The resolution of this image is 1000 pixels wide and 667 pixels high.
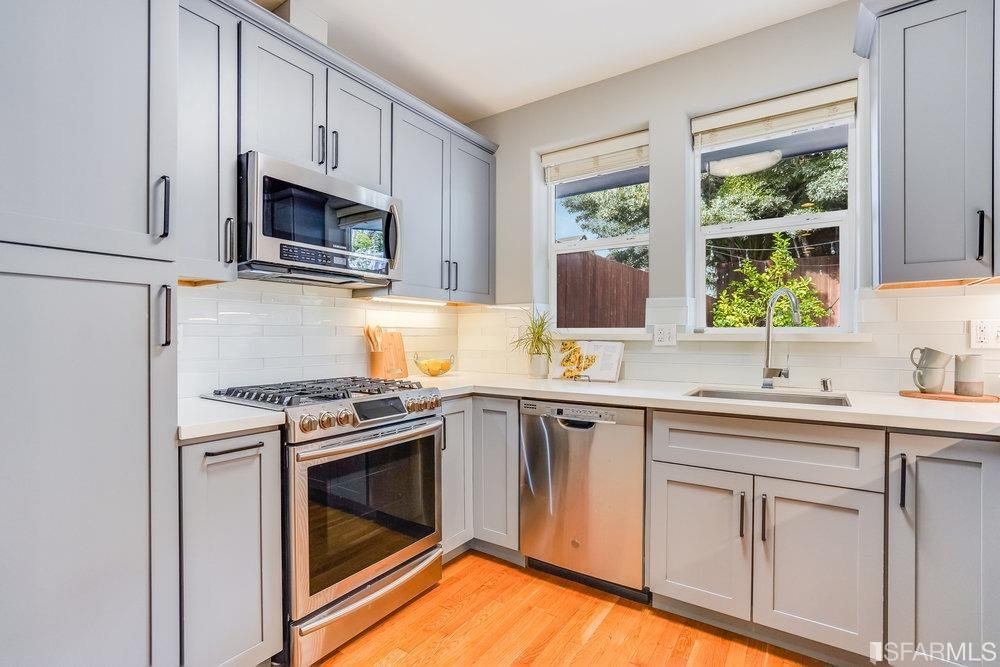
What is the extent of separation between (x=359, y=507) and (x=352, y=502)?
43 mm

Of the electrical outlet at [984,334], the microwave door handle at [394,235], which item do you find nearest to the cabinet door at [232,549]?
the microwave door handle at [394,235]

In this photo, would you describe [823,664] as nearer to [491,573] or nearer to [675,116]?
[491,573]

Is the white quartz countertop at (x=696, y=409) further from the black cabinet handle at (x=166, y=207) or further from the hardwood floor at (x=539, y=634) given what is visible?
the hardwood floor at (x=539, y=634)

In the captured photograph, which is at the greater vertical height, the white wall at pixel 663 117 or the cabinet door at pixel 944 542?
the white wall at pixel 663 117

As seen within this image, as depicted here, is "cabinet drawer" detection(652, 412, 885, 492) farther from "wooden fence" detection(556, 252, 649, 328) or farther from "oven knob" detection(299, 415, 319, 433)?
"oven knob" detection(299, 415, 319, 433)

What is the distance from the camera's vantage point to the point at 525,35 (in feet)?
7.78

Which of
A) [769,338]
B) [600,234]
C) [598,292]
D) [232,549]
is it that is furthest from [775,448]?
[232,549]

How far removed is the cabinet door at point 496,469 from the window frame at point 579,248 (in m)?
0.77

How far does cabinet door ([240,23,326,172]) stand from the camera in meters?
1.87

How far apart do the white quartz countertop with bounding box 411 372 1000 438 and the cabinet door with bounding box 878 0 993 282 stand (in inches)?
18.7

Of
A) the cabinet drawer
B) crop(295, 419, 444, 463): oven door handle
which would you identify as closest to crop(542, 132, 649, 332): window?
the cabinet drawer

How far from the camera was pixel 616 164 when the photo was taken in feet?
9.45

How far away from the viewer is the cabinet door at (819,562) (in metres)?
1.62
